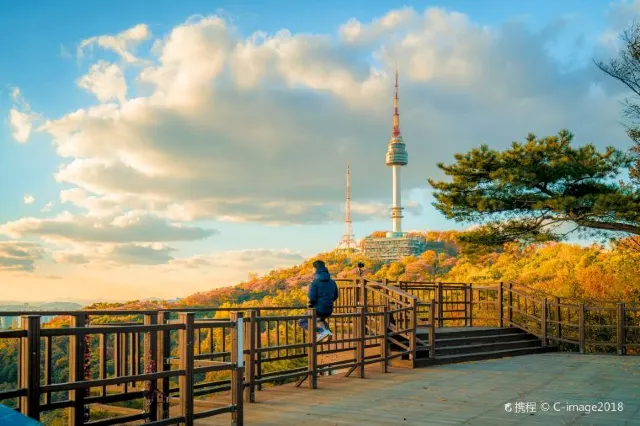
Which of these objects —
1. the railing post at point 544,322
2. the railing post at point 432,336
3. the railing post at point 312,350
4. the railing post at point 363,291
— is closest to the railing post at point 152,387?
the railing post at point 312,350

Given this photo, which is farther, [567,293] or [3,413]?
[567,293]

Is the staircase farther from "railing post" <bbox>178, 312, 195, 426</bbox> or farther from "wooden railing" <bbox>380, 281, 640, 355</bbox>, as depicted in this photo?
"railing post" <bbox>178, 312, 195, 426</bbox>

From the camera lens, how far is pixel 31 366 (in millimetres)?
5664

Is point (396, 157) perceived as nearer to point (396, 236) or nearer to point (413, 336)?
point (396, 236)

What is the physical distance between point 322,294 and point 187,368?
498cm

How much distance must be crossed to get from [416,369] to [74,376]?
8.29 meters

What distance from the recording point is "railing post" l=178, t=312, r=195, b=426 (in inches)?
270

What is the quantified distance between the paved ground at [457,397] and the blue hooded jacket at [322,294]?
1.19 metres

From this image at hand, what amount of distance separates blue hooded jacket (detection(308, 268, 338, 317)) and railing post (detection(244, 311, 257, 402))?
8.02ft

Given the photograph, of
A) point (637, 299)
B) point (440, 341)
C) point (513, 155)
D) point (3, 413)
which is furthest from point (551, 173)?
point (3, 413)

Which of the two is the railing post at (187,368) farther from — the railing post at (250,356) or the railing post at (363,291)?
the railing post at (363,291)

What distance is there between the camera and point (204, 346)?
35.1 m

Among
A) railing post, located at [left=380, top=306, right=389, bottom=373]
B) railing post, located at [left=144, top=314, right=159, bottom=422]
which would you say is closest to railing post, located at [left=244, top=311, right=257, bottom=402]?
railing post, located at [left=144, top=314, right=159, bottom=422]

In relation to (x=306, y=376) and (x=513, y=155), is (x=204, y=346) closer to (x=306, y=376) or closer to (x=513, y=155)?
(x=513, y=155)
